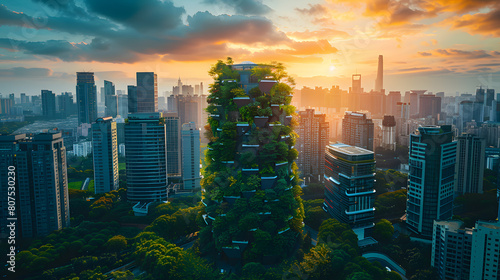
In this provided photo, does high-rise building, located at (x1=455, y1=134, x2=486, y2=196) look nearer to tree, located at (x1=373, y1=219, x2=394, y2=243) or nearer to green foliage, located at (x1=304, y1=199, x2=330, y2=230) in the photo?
tree, located at (x1=373, y1=219, x2=394, y2=243)

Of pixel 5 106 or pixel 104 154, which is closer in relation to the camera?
pixel 104 154

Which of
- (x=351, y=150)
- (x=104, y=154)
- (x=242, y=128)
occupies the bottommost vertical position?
(x=104, y=154)

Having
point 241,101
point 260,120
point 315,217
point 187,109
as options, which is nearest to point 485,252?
point 315,217

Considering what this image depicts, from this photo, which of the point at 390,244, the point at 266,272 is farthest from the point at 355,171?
the point at 266,272

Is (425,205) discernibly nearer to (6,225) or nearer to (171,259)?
(171,259)

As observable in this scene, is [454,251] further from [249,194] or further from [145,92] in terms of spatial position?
[145,92]

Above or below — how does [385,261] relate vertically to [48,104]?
below

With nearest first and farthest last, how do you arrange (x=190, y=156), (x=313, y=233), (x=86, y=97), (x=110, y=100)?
(x=313, y=233) → (x=190, y=156) → (x=86, y=97) → (x=110, y=100)

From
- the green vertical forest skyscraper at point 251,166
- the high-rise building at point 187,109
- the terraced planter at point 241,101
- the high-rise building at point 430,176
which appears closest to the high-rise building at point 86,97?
the high-rise building at point 187,109
